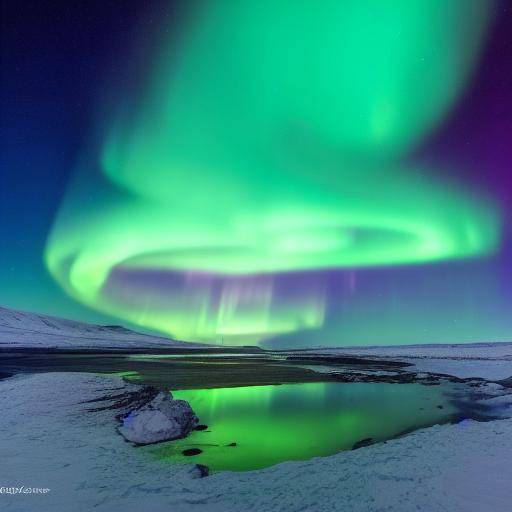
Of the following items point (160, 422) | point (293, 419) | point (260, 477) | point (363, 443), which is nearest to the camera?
point (260, 477)

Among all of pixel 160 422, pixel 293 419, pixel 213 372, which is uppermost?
pixel 213 372

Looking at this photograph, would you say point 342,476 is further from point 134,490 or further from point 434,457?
point 134,490

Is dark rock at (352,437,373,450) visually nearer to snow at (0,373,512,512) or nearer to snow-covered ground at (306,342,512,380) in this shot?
snow at (0,373,512,512)

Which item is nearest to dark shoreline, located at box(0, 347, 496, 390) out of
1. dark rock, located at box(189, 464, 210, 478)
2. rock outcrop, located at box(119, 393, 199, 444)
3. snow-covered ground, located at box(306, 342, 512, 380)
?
snow-covered ground, located at box(306, 342, 512, 380)

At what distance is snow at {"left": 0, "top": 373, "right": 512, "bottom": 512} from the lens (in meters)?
7.77

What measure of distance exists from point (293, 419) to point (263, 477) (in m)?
8.41

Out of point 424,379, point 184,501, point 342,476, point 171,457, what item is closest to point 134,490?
point 184,501

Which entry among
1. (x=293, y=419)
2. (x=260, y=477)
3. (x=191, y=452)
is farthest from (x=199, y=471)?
(x=293, y=419)

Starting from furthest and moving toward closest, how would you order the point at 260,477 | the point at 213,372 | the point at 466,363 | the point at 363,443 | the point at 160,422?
the point at 466,363 → the point at 213,372 → the point at 160,422 → the point at 363,443 → the point at 260,477

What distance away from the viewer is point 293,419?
17.5 meters

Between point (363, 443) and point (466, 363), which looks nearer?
point (363, 443)

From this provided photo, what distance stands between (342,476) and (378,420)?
27.1 feet

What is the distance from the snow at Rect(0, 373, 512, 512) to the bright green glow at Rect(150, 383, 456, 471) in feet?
4.44

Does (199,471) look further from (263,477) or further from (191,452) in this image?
(191,452)
